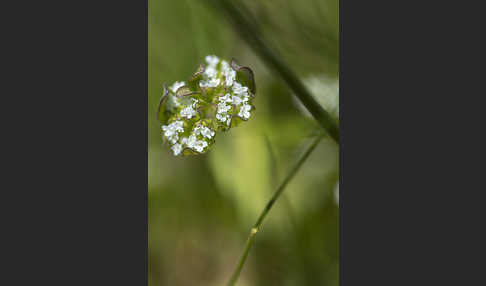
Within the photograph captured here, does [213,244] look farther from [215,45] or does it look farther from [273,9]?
Answer: [273,9]

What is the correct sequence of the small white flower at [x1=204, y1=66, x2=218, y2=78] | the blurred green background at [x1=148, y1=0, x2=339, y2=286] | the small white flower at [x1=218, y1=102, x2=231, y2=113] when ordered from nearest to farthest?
the small white flower at [x1=218, y1=102, x2=231, y2=113] < the small white flower at [x1=204, y1=66, x2=218, y2=78] < the blurred green background at [x1=148, y1=0, x2=339, y2=286]

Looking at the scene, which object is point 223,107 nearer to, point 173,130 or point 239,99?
point 239,99

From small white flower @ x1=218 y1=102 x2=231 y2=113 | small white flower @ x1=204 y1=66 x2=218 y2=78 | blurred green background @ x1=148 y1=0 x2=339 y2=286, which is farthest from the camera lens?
blurred green background @ x1=148 y1=0 x2=339 y2=286

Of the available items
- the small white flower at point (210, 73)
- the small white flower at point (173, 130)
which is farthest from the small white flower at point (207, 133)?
the small white flower at point (210, 73)

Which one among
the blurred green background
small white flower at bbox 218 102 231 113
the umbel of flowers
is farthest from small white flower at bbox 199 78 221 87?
the blurred green background

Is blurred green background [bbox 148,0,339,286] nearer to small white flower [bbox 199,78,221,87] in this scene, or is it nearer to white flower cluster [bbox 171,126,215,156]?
small white flower [bbox 199,78,221,87]

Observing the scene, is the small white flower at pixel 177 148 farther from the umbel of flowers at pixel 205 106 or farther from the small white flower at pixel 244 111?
the small white flower at pixel 244 111
